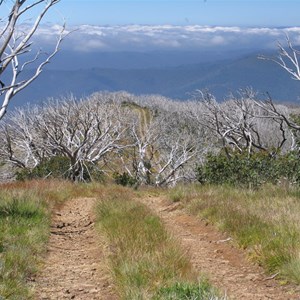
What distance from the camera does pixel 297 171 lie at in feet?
48.5

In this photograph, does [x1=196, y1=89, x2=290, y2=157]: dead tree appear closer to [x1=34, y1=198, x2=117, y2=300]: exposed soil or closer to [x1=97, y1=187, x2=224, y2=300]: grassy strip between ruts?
[x1=34, y1=198, x2=117, y2=300]: exposed soil

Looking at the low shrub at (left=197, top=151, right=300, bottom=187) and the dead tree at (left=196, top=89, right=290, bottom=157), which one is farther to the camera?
the dead tree at (left=196, top=89, right=290, bottom=157)

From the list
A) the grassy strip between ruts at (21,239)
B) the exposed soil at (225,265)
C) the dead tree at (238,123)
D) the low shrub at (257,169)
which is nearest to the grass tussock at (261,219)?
the exposed soil at (225,265)

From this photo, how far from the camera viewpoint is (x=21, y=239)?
6551 mm

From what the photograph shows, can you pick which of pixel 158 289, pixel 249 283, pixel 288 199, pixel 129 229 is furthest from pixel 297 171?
pixel 158 289

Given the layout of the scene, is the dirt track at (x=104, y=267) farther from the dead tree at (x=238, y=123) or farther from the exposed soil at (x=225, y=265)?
the dead tree at (x=238, y=123)

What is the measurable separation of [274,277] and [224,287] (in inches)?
24.1

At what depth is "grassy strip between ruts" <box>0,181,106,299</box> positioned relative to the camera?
481 cm

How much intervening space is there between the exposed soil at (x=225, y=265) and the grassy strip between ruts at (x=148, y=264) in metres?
0.35

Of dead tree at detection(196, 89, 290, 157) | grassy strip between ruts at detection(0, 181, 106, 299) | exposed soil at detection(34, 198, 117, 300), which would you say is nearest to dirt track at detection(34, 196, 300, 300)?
exposed soil at detection(34, 198, 117, 300)

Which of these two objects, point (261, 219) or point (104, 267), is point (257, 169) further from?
point (104, 267)

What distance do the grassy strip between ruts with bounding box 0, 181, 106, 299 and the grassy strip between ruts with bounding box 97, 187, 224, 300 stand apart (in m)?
0.87

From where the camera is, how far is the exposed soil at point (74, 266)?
5036 millimetres

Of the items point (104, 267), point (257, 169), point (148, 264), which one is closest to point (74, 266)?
point (104, 267)
